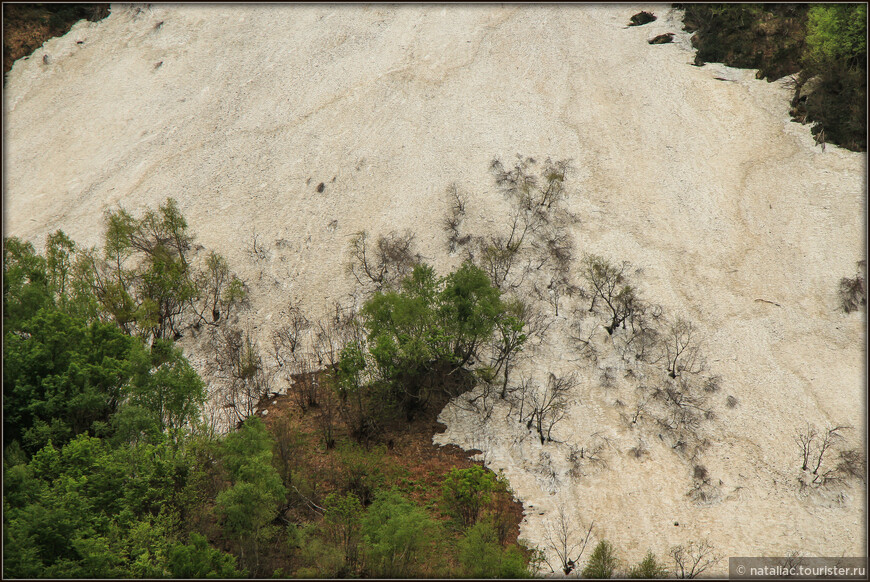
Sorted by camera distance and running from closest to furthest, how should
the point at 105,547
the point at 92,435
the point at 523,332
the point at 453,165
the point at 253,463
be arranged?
the point at 105,547 < the point at 253,463 < the point at 92,435 < the point at 523,332 < the point at 453,165

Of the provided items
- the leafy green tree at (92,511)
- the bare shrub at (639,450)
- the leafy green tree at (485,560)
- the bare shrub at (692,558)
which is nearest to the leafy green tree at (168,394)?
the leafy green tree at (92,511)

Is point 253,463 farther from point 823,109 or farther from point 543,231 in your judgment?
point 823,109

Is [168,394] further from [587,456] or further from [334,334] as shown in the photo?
[587,456]

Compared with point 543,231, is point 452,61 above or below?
above

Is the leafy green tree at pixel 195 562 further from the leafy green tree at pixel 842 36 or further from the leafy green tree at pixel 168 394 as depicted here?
the leafy green tree at pixel 842 36

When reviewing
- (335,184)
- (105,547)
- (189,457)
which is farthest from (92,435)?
(335,184)

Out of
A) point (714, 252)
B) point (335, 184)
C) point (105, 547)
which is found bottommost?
point (714, 252)
